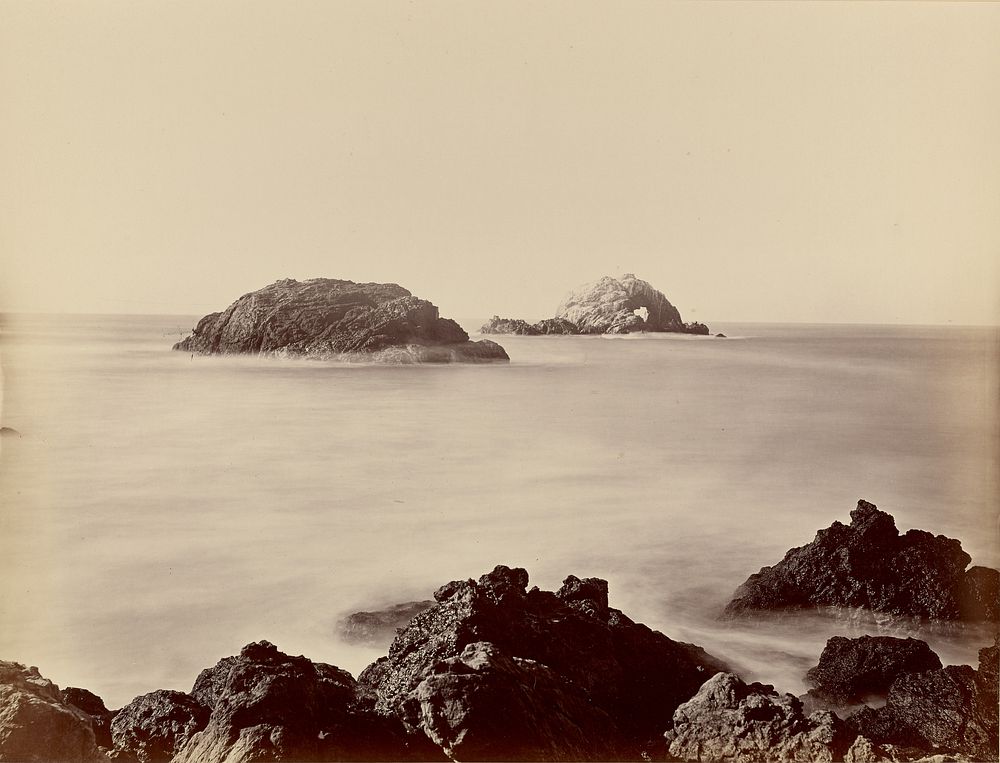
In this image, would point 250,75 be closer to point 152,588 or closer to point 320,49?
point 320,49

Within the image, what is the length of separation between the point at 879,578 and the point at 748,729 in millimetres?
697

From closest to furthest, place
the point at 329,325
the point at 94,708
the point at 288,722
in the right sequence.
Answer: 1. the point at 288,722
2. the point at 94,708
3. the point at 329,325

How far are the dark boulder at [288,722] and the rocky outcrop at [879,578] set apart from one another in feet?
3.60

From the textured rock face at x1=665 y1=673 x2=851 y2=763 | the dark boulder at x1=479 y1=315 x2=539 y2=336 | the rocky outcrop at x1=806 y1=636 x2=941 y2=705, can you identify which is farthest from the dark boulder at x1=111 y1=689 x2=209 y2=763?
the rocky outcrop at x1=806 y1=636 x2=941 y2=705

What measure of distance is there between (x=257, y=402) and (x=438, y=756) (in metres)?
1.18

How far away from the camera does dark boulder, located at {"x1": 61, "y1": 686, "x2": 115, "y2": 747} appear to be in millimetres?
2209

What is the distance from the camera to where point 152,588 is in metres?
2.43

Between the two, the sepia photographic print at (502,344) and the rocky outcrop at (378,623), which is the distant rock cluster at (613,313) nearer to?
the sepia photographic print at (502,344)

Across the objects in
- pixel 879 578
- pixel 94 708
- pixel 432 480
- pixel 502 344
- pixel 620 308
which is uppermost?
pixel 620 308

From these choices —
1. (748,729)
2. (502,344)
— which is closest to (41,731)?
(502,344)

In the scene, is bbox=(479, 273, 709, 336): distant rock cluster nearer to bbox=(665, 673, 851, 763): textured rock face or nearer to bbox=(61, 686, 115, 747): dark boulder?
bbox=(665, 673, 851, 763): textured rock face

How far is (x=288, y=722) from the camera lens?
2.02 m

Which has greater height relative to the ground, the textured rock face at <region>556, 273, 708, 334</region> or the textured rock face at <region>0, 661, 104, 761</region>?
the textured rock face at <region>556, 273, 708, 334</region>

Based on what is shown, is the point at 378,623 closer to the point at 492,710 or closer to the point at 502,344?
the point at 492,710
